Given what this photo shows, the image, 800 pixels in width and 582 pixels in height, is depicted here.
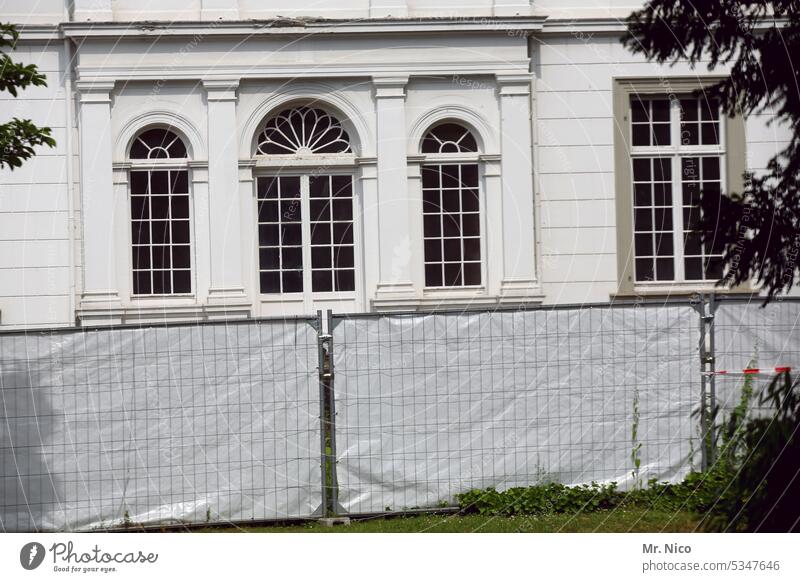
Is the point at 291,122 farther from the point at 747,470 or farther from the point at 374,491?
the point at 747,470

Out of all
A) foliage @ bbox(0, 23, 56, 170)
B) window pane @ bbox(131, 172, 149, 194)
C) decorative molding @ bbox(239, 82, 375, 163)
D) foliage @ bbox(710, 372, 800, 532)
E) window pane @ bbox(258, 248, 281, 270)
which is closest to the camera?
foliage @ bbox(710, 372, 800, 532)

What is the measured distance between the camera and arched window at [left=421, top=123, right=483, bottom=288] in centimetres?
782

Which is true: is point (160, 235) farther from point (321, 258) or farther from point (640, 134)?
point (640, 134)

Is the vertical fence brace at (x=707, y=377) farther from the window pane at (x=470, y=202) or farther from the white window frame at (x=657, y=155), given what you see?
the window pane at (x=470, y=202)

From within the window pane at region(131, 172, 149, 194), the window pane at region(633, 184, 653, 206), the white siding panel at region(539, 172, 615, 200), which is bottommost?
the window pane at region(633, 184, 653, 206)

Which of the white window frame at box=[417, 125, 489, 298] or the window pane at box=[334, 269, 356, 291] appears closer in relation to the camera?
the white window frame at box=[417, 125, 489, 298]

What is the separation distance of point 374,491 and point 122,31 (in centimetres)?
359

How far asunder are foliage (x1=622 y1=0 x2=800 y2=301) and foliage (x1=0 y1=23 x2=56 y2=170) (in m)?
3.61

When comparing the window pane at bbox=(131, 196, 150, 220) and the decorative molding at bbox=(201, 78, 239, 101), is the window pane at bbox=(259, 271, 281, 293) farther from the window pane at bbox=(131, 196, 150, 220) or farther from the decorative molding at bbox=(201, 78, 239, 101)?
the decorative molding at bbox=(201, 78, 239, 101)

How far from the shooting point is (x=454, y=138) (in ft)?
26.8

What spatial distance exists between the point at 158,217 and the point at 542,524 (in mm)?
3210

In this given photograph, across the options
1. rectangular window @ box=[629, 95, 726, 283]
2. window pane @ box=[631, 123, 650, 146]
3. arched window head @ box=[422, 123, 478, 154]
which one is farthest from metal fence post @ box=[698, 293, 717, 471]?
arched window head @ box=[422, 123, 478, 154]

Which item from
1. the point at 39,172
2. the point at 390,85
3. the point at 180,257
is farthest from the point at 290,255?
the point at 390,85

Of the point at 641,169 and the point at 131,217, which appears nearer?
the point at 641,169
